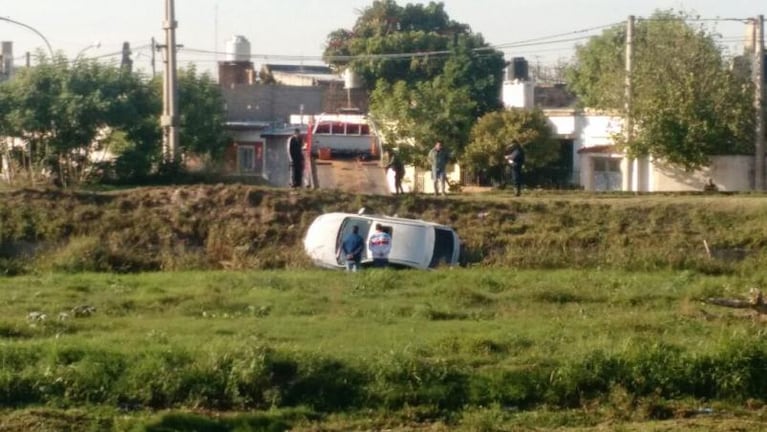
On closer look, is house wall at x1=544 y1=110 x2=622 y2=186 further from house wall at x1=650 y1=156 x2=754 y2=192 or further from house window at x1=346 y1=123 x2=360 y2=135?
house window at x1=346 y1=123 x2=360 y2=135

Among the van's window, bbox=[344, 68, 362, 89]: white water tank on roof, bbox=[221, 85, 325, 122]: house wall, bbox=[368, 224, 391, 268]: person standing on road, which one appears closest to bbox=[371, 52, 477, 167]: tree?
bbox=[221, 85, 325, 122]: house wall

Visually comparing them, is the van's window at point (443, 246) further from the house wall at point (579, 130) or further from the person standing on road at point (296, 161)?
the house wall at point (579, 130)

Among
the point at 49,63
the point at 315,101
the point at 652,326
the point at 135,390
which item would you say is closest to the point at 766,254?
the point at 652,326

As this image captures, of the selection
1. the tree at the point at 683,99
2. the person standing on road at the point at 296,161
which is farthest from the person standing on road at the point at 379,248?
the tree at the point at 683,99

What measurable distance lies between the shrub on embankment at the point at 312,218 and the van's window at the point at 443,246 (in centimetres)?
89

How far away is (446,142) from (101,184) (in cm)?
1685

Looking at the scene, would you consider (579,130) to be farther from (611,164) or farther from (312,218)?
(312,218)

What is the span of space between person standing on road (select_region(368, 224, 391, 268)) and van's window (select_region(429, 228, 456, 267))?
131cm

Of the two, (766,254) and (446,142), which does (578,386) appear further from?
(446,142)

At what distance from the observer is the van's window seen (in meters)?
29.0

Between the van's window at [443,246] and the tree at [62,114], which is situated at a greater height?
the tree at [62,114]

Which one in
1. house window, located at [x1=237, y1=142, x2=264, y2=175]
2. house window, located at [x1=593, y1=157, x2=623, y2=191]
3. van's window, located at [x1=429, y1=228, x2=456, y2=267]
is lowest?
van's window, located at [x1=429, y1=228, x2=456, y2=267]

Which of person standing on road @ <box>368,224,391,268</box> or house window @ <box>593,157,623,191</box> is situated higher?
house window @ <box>593,157,623,191</box>

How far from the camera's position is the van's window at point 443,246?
95.2 ft
